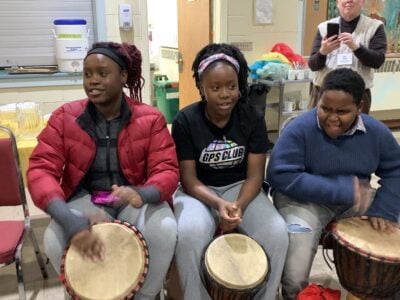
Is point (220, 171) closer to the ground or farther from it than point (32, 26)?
closer to the ground

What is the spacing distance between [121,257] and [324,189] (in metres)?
0.83

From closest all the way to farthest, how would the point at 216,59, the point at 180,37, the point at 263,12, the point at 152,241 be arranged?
1. the point at 152,241
2. the point at 216,59
3. the point at 263,12
4. the point at 180,37

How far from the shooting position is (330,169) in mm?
1734

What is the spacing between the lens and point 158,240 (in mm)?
1519

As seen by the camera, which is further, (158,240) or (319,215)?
(319,215)

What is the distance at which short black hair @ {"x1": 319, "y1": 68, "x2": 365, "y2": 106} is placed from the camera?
164cm

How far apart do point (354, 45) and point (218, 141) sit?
4.93 ft

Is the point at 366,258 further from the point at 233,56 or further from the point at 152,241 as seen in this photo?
the point at 233,56

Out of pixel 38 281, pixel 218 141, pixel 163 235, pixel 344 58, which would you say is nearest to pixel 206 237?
pixel 163 235

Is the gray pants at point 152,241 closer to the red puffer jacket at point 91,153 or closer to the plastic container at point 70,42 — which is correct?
the red puffer jacket at point 91,153

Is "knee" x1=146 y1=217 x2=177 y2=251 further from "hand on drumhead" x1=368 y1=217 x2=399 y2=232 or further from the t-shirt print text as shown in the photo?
"hand on drumhead" x1=368 y1=217 x2=399 y2=232

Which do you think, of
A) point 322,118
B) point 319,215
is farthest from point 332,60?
point 319,215

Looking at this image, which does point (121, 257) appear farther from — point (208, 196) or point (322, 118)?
point (322, 118)

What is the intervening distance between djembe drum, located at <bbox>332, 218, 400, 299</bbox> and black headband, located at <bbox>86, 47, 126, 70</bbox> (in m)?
1.09
